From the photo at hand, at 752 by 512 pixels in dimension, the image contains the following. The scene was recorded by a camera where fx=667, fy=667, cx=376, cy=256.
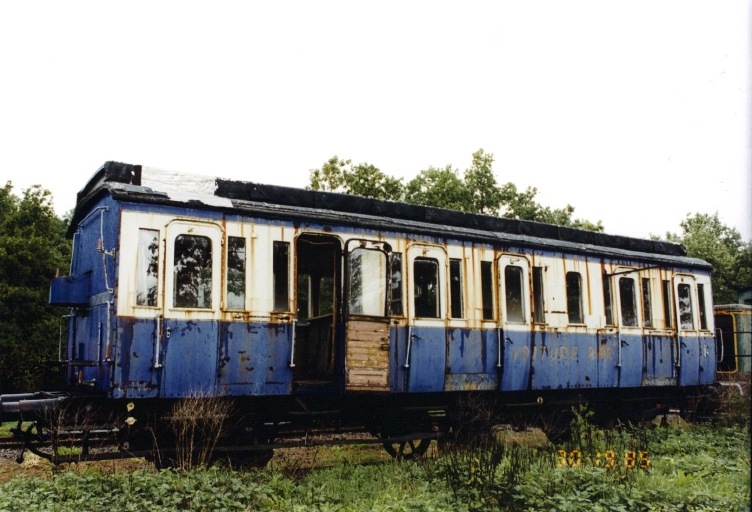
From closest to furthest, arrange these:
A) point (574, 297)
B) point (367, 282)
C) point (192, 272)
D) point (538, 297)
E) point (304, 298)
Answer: point (192, 272), point (367, 282), point (538, 297), point (304, 298), point (574, 297)

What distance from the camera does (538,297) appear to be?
12.0 meters

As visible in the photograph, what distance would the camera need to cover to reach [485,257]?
1137 centimetres

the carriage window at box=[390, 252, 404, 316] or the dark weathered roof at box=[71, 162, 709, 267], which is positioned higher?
the dark weathered roof at box=[71, 162, 709, 267]

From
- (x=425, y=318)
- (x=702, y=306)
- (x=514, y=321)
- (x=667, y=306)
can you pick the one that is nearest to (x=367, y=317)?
(x=425, y=318)

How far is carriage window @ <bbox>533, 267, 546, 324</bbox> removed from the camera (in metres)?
11.8

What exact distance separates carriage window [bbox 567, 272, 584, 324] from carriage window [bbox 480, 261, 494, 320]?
1.89m

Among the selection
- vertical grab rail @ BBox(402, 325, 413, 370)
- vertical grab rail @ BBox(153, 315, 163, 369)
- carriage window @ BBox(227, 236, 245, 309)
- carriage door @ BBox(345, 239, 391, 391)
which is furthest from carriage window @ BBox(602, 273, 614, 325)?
vertical grab rail @ BBox(153, 315, 163, 369)

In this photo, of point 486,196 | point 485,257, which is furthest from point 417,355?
point 486,196

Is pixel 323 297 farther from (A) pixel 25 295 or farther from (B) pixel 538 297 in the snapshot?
(A) pixel 25 295

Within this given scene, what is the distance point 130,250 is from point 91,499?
290 cm

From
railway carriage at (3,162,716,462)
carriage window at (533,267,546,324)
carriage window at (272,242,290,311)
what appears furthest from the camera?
carriage window at (533,267,546,324)

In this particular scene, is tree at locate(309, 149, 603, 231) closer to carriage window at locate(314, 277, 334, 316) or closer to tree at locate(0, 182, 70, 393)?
tree at locate(0, 182, 70, 393)

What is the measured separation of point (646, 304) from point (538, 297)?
3.06 m

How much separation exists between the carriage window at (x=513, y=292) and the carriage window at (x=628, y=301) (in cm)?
271
